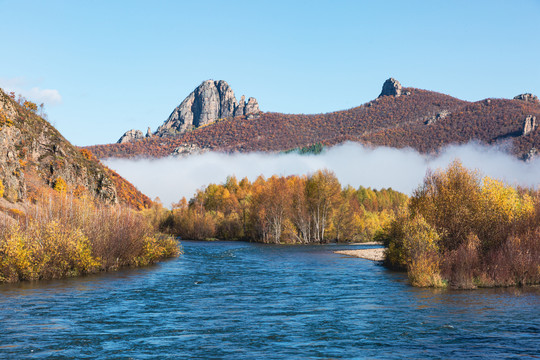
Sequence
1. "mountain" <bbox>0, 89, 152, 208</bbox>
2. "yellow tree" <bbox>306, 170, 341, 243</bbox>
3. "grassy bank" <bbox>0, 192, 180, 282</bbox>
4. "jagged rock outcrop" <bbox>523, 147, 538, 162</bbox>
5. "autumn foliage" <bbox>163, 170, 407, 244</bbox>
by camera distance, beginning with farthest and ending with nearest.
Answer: "jagged rock outcrop" <bbox>523, 147, 538, 162</bbox>, "autumn foliage" <bbox>163, 170, 407, 244</bbox>, "yellow tree" <bbox>306, 170, 341, 243</bbox>, "mountain" <bbox>0, 89, 152, 208</bbox>, "grassy bank" <bbox>0, 192, 180, 282</bbox>

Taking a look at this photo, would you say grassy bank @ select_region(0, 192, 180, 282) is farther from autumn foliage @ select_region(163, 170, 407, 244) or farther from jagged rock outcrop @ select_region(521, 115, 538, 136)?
jagged rock outcrop @ select_region(521, 115, 538, 136)

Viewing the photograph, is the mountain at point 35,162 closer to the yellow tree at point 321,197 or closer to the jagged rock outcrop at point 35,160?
the jagged rock outcrop at point 35,160

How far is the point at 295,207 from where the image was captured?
117562 mm

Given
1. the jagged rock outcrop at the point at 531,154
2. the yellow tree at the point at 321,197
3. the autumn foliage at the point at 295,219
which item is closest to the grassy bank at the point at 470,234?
the yellow tree at the point at 321,197

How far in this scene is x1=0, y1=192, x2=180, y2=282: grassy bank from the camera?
3656 cm

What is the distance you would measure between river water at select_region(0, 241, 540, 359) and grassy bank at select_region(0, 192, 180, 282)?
172cm

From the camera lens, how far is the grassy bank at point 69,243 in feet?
120

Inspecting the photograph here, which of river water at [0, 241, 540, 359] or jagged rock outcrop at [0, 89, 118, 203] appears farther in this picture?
jagged rock outcrop at [0, 89, 118, 203]

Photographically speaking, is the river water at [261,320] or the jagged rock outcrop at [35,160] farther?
the jagged rock outcrop at [35,160]

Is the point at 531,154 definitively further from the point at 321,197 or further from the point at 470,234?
the point at 470,234

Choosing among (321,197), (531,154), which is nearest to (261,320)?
(321,197)

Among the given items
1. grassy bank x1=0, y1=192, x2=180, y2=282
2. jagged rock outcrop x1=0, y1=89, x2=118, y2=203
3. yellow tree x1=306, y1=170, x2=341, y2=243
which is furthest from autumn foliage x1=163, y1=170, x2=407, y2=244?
grassy bank x1=0, y1=192, x2=180, y2=282

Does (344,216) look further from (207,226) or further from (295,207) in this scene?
(207,226)

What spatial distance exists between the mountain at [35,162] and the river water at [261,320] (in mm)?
46831
